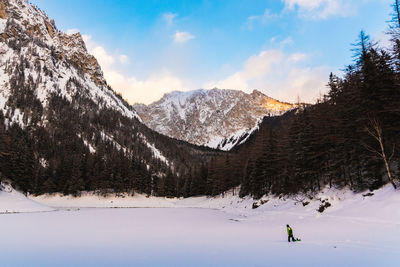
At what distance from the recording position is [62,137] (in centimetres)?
12912

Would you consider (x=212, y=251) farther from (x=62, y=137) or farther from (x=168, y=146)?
(x=168, y=146)

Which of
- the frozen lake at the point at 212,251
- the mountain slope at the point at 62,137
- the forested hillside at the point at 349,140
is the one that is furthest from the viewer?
the mountain slope at the point at 62,137

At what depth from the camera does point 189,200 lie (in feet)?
296

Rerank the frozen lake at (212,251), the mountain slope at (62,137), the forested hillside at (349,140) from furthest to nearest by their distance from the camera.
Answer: the mountain slope at (62,137) → the forested hillside at (349,140) → the frozen lake at (212,251)

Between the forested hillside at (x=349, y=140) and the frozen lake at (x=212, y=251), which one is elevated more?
the forested hillside at (x=349, y=140)

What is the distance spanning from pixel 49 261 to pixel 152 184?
8947 cm

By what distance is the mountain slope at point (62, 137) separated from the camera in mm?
77875

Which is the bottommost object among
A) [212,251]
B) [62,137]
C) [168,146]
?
[212,251]

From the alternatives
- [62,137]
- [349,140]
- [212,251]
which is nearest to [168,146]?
[62,137]

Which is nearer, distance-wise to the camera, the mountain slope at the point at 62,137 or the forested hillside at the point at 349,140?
the forested hillside at the point at 349,140

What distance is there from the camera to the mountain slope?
77.9 m

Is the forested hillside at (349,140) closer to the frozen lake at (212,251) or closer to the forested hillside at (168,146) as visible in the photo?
the forested hillside at (168,146)

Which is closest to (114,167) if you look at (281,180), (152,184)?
(152,184)

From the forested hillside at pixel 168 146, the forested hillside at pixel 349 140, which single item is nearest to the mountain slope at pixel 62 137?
the forested hillside at pixel 168 146
